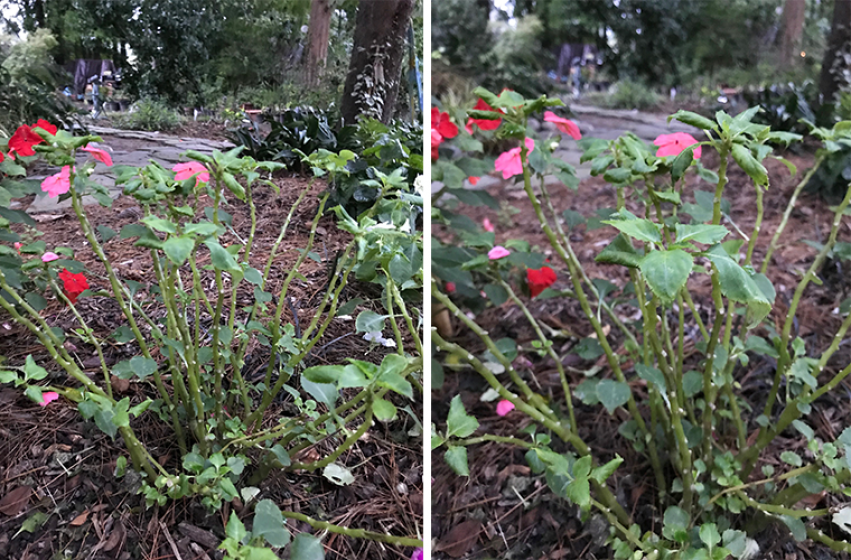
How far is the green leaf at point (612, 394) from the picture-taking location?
808 millimetres

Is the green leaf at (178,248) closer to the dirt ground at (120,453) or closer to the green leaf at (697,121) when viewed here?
the dirt ground at (120,453)

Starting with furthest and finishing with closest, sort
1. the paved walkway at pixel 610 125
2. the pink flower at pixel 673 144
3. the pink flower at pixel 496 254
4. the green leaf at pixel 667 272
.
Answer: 1. the paved walkway at pixel 610 125
2. the pink flower at pixel 496 254
3. the pink flower at pixel 673 144
4. the green leaf at pixel 667 272

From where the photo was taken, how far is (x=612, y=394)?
0.81 m

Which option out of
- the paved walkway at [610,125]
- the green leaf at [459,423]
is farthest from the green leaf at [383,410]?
the paved walkway at [610,125]

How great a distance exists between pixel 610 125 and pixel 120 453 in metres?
1.46

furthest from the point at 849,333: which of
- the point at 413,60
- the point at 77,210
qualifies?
the point at 77,210

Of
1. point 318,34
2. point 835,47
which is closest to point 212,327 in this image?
point 318,34

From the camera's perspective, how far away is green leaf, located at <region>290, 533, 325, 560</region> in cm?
67

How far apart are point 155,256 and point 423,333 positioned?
1.26 ft

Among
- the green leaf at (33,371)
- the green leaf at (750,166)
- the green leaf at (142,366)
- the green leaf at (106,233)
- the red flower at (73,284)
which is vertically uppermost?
the green leaf at (750,166)

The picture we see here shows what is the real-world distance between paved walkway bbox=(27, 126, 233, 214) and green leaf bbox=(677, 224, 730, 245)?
0.56 m

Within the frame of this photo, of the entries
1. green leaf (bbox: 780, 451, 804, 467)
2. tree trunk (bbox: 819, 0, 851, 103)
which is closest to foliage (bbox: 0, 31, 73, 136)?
green leaf (bbox: 780, 451, 804, 467)

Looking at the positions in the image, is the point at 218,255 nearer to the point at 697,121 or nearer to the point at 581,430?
the point at 697,121

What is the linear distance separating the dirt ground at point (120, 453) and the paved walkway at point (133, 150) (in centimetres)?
2
